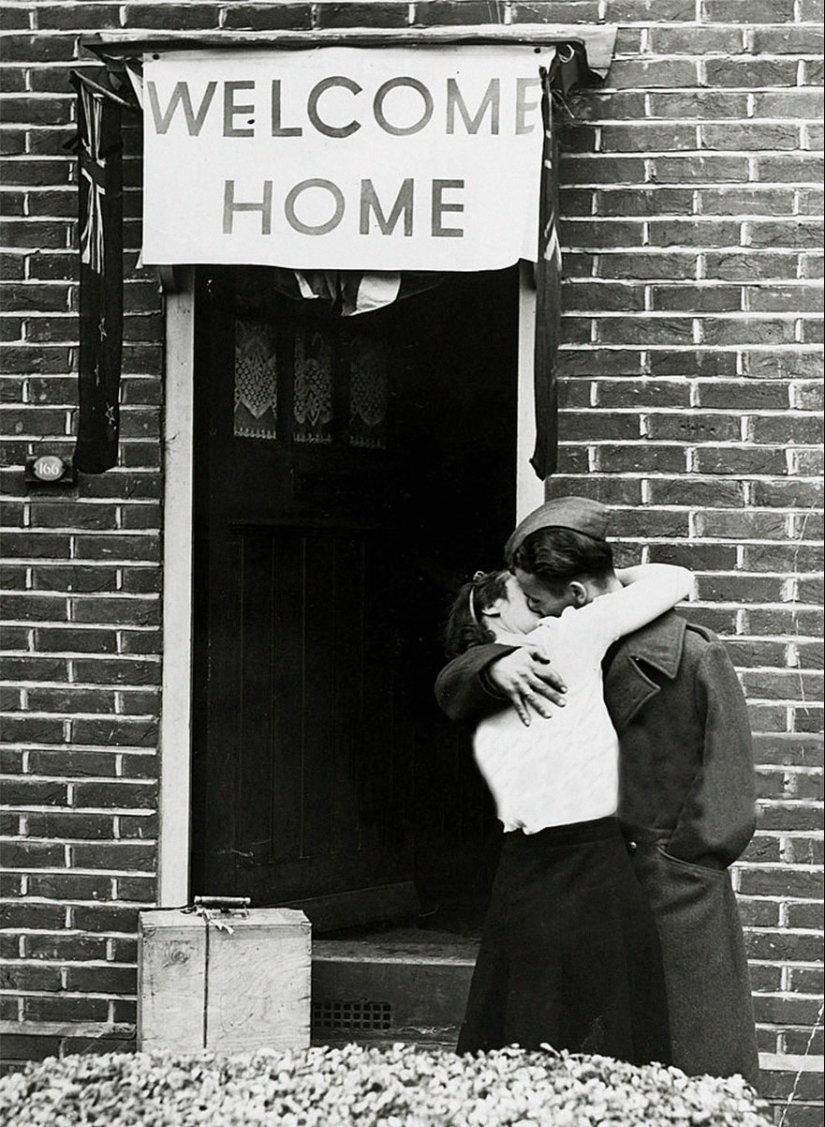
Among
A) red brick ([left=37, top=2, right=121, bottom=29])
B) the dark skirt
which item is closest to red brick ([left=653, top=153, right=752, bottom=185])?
red brick ([left=37, top=2, right=121, bottom=29])

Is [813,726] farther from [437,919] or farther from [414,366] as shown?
[414,366]

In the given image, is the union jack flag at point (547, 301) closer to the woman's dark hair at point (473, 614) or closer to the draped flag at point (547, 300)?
the draped flag at point (547, 300)

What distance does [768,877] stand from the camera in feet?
16.0

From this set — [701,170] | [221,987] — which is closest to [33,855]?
[221,987]

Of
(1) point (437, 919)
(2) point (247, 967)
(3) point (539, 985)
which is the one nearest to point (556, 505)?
(3) point (539, 985)

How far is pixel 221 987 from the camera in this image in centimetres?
467

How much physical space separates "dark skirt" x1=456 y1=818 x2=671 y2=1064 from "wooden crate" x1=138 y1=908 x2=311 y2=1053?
738 millimetres

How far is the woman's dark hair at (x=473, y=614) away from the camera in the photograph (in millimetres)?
4336

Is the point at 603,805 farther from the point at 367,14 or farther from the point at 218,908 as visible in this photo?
the point at 367,14

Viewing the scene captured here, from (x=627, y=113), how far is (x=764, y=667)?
181 centimetres

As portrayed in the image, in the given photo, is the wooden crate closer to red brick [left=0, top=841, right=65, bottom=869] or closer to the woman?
red brick [left=0, top=841, right=65, bottom=869]

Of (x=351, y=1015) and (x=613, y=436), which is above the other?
(x=613, y=436)

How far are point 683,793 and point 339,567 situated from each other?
205cm

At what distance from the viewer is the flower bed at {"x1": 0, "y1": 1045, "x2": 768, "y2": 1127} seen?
4.28 meters
